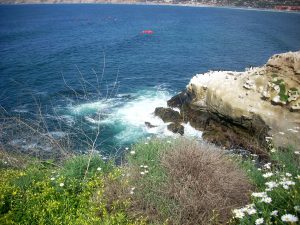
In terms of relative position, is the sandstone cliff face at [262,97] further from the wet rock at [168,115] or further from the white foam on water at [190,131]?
the wet rock at [168,115]

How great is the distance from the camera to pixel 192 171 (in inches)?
243

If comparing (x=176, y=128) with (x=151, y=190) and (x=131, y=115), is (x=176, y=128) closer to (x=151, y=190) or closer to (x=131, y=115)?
(x=131, y=115)

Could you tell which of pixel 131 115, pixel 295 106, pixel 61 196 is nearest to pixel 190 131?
pixel 131 115

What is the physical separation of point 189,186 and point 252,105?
49.0ft

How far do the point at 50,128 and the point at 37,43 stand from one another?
1587 inches

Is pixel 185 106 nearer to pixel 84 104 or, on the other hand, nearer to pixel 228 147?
pixel 228 147

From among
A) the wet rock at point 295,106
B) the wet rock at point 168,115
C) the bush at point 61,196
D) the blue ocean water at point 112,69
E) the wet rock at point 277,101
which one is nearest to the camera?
the bush at point 61,196

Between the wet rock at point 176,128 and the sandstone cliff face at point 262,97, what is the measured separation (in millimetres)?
2784

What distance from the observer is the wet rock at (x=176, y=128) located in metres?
21.2

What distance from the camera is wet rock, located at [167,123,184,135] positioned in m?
21.2

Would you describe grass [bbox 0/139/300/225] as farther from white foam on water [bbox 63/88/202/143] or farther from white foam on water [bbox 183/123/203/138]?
white foam on water [bbox 183/123/203/138]

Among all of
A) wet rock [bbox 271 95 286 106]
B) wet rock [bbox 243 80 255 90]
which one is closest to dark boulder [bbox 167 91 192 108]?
wet rock [bbox 243 80 255 90]

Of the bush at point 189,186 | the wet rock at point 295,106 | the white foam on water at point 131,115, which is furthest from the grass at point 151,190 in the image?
the wet rock at point 295,106

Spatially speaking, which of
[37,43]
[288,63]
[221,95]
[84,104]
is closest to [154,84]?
[84,104]
